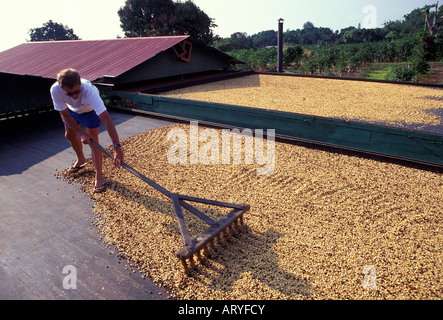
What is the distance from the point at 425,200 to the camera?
3.71 meters

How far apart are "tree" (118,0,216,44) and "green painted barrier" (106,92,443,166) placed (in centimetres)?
2022

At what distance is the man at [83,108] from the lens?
333cm

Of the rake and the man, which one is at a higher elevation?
the man

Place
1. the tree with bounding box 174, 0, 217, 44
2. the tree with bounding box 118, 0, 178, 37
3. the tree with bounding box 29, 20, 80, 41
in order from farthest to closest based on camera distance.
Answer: the tree with bounding box 29, 20, 80, 41, the tree with bounding box 118, 0, 178, 37, the tree with bounding box 174, 0, 217, 44

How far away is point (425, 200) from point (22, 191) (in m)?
5.55

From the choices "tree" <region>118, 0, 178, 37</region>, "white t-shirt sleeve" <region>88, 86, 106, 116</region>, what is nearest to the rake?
"white t-shirt sleeve" <region>88, 86, 106, 116</region>

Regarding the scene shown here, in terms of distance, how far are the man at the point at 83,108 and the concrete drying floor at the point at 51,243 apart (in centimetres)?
70

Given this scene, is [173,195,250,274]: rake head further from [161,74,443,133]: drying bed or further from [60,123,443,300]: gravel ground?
[161,74,443,133]: drying bed

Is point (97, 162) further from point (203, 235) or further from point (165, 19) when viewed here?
point (165, 19)

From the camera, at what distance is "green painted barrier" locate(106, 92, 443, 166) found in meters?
4.52

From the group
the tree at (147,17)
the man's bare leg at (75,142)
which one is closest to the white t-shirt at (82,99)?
the man's bare leg at (75,142)

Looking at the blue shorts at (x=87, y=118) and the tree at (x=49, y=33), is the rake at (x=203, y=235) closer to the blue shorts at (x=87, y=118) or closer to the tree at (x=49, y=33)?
the blue shorts at (x=87, y=118)
